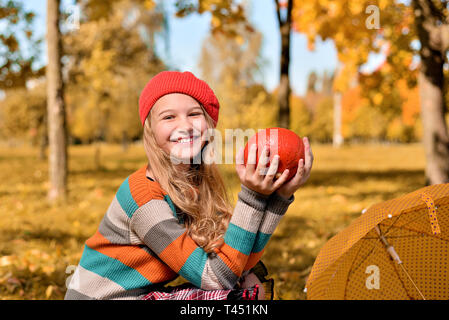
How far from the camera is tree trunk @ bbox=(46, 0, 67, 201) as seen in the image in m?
6.57

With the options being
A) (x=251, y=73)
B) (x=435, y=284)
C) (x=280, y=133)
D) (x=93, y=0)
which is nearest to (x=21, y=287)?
(x=280, y=133)

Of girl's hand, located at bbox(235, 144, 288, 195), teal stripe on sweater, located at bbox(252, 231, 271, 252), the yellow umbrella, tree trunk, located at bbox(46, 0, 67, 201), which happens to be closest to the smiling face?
girl's hand, located at bbox(235, 144, 288, 195)

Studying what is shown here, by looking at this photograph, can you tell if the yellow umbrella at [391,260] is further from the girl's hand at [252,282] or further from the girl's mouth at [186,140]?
the girl's mouth at [186,140]

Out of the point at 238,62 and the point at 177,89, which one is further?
the point at 238,62

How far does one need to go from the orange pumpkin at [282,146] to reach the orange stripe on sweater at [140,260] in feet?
2.09

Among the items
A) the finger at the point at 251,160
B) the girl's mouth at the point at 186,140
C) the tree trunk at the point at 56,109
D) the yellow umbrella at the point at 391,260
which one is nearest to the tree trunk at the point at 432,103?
the yellow umbrella at the point at 391,260

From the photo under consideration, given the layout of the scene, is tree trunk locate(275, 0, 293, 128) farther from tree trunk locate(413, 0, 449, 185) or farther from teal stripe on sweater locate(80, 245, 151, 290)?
teal stripe on sweater locate(80, 245, 151, 290)

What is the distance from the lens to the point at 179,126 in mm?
1829

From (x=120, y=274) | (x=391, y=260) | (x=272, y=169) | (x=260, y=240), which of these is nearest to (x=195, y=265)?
(x=260, y=240)

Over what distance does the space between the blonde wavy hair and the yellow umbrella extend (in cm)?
50

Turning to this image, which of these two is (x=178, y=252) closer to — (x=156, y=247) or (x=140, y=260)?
(x=156, y=247)

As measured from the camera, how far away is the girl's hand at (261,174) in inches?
58.3

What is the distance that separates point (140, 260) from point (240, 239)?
499 millimetres

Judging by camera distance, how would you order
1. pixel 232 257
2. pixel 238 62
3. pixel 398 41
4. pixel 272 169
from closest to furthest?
pixel 272 169 < pixel 232 257 < pixel 398 41 < pixel 238 62
